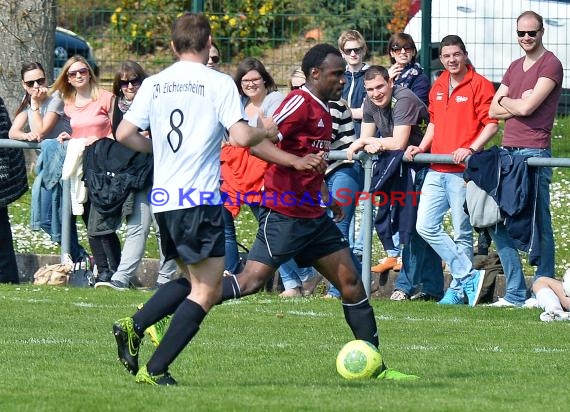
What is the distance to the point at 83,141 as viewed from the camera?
44.8 ft

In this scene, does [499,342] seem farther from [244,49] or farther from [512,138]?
[244,49]

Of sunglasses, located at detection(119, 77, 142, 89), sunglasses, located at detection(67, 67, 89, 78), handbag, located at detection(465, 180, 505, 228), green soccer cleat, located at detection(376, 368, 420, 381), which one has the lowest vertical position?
green soccer cleat, located at detection(376, 368, 420, 381)

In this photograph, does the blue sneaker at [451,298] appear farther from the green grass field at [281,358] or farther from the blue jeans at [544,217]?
the blue jeans at [544,217]

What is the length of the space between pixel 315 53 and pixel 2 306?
4441 mm

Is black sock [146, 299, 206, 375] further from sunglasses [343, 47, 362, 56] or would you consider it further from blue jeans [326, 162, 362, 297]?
sunglasses [343, 47, 362, 56]

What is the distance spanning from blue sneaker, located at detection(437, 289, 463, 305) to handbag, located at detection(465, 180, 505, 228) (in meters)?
0.83

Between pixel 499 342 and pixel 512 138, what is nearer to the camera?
pixel 499 342

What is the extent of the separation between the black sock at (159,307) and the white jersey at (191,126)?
1.94 ft

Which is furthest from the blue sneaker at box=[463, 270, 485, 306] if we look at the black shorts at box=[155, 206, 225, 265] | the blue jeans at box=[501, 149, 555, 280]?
the black shorts at box=[155, 206, 225, 265]

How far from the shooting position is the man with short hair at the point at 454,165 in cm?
1223

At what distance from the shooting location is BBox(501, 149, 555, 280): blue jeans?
463 inches

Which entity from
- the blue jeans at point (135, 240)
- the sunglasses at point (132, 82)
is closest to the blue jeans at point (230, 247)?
the blue jeans at point (135, 240)

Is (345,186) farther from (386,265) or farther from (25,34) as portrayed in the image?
(25,34)

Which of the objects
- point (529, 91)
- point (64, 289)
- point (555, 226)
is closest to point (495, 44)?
point (555, 226)
